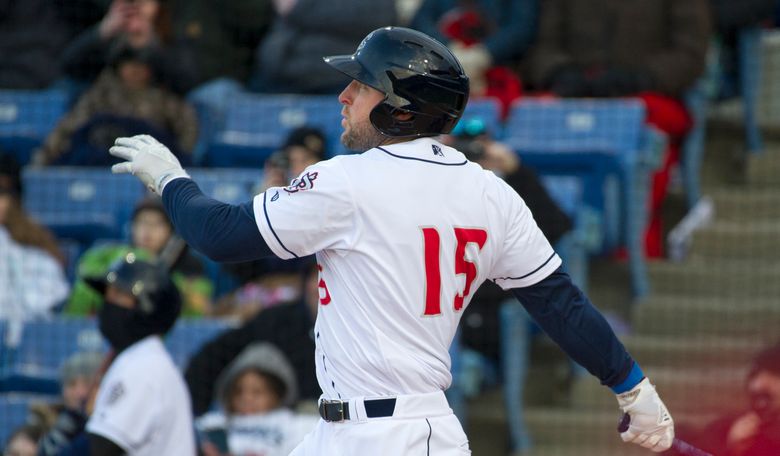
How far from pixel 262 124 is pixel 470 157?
1.90 metres

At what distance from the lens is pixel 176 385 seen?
4852 millimetres

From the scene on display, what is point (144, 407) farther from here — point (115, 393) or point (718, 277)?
point (718, 277)

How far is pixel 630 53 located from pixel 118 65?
2794 mm

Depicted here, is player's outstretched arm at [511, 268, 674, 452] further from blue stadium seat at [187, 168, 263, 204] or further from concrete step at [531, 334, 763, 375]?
blue stadium seat at [187, 168, 263, 204]

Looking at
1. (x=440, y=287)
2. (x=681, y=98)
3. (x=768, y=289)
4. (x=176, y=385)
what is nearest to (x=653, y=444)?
(x=440, y=287)

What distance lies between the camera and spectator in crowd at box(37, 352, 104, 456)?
5484 millimetres

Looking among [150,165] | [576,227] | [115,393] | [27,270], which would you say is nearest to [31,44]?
[27,270]

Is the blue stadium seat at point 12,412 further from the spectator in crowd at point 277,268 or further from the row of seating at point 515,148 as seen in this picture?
the row of seating at point 515,148

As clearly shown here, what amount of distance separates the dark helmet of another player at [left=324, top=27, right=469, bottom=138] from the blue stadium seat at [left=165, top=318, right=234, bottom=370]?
293 cm

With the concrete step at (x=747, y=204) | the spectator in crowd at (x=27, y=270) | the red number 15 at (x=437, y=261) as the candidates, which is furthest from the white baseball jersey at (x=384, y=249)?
the concrete step at (x=747, y=204)

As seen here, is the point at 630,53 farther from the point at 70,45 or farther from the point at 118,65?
the point at 70,45

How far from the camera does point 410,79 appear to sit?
3373mm

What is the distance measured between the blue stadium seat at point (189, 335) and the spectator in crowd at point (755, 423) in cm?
253

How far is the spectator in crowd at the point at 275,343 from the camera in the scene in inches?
232
